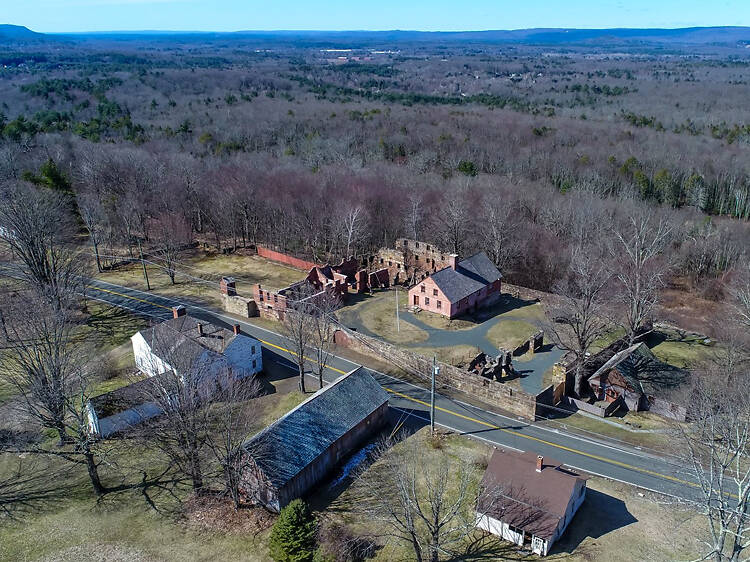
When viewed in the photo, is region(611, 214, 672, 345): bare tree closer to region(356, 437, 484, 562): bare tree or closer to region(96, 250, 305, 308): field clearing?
region(356, 437, 484, 562): bare tree

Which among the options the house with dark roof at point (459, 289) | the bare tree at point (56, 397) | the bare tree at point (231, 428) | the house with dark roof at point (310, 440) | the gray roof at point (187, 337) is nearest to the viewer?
the bare tree at point (231, 428)

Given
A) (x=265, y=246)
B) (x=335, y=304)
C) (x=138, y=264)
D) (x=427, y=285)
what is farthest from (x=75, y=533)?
(x=265, y=246)

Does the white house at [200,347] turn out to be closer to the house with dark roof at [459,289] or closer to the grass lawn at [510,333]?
the house with dark roof at [459,289]

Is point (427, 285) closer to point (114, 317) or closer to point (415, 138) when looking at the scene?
point (114, 317)

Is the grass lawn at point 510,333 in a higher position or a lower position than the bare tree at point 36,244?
lower

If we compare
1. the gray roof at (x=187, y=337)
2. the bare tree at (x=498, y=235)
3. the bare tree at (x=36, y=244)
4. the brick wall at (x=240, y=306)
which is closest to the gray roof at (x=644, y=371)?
the bare tree at (x=498, y=235)

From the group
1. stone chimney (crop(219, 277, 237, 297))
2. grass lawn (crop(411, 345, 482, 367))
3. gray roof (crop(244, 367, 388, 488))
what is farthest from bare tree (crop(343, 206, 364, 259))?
gray roof (crop(244, 367, 388, 488))

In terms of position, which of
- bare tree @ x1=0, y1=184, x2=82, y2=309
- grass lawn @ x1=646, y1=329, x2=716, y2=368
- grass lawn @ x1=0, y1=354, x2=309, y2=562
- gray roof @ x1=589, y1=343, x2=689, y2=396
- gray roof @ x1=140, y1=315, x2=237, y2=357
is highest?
bare tree @ x1=0, y1=184, x2=82, y2=309

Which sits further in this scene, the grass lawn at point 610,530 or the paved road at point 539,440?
the paved road at point 539,440

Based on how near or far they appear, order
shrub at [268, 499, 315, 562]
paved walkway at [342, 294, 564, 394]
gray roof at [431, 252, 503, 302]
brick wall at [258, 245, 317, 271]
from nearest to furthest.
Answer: shrub at [268, 499, 315, 562], paved walkway at [342, 294, 564, 394], gray roof at [431, 252, 503, 302], brick wall at [258, 245, 317, 271]
